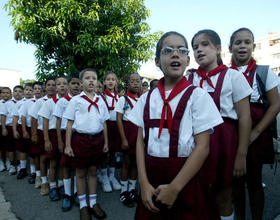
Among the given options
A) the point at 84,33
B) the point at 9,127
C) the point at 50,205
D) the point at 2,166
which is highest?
the point at 84,33

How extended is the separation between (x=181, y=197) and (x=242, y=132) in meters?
0.77

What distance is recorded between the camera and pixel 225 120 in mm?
1689

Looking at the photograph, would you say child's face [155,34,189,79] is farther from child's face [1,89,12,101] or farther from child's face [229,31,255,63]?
child's face [1,89,12,101]

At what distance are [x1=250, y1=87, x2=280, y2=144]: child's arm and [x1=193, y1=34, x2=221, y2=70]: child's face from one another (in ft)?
1.99

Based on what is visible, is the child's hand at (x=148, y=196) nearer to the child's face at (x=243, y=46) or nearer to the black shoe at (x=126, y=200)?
the child's face at (x=243, y=46)

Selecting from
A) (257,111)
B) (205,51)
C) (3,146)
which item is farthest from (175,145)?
(3,146)

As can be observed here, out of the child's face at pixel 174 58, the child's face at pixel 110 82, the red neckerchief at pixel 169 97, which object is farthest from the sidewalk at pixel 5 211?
the child's face at pixel 174 58

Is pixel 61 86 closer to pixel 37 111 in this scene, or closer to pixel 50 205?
pixel 37 111

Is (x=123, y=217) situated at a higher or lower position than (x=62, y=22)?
lower

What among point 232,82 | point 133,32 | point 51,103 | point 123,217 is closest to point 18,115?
point 51,103

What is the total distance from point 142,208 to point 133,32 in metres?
9.03

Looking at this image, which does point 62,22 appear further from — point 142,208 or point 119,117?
point 142,208

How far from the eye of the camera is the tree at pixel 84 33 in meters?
7.55

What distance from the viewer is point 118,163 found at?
5090mm
